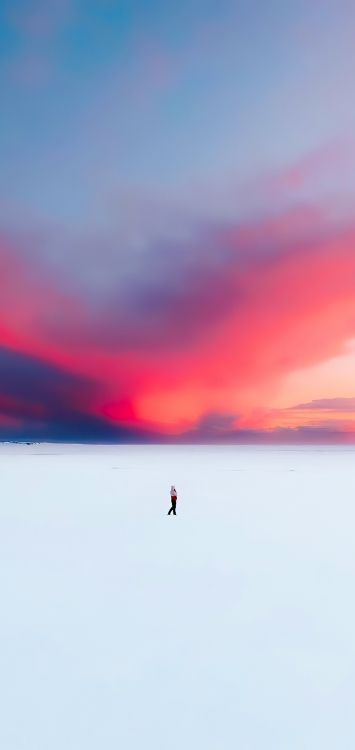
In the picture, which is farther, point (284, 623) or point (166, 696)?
point (284, 623)

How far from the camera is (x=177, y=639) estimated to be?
24.1 ft

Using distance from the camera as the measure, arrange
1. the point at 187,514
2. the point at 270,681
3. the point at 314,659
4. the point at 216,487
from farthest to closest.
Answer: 1. the point at 216,487
2. the point at 187,514
3. the point at 314,659
4. the point at 270,681

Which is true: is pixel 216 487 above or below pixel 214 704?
above

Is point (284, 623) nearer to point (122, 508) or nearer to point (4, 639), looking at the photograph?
point (4, 639)

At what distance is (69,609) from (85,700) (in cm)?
276

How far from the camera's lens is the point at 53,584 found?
9898 mm

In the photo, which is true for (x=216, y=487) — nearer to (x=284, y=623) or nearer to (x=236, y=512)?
(x=236, y=512)

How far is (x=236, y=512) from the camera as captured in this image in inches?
752

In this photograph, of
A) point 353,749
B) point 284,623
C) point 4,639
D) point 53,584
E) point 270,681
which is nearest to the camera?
point 353,749

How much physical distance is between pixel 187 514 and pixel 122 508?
2.79 meters

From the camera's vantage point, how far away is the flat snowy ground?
5.36 m

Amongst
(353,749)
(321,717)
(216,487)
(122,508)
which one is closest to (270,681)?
(321,717)

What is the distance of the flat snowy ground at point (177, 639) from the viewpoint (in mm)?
5363

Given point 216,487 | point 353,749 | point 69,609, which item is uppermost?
point 216,487
